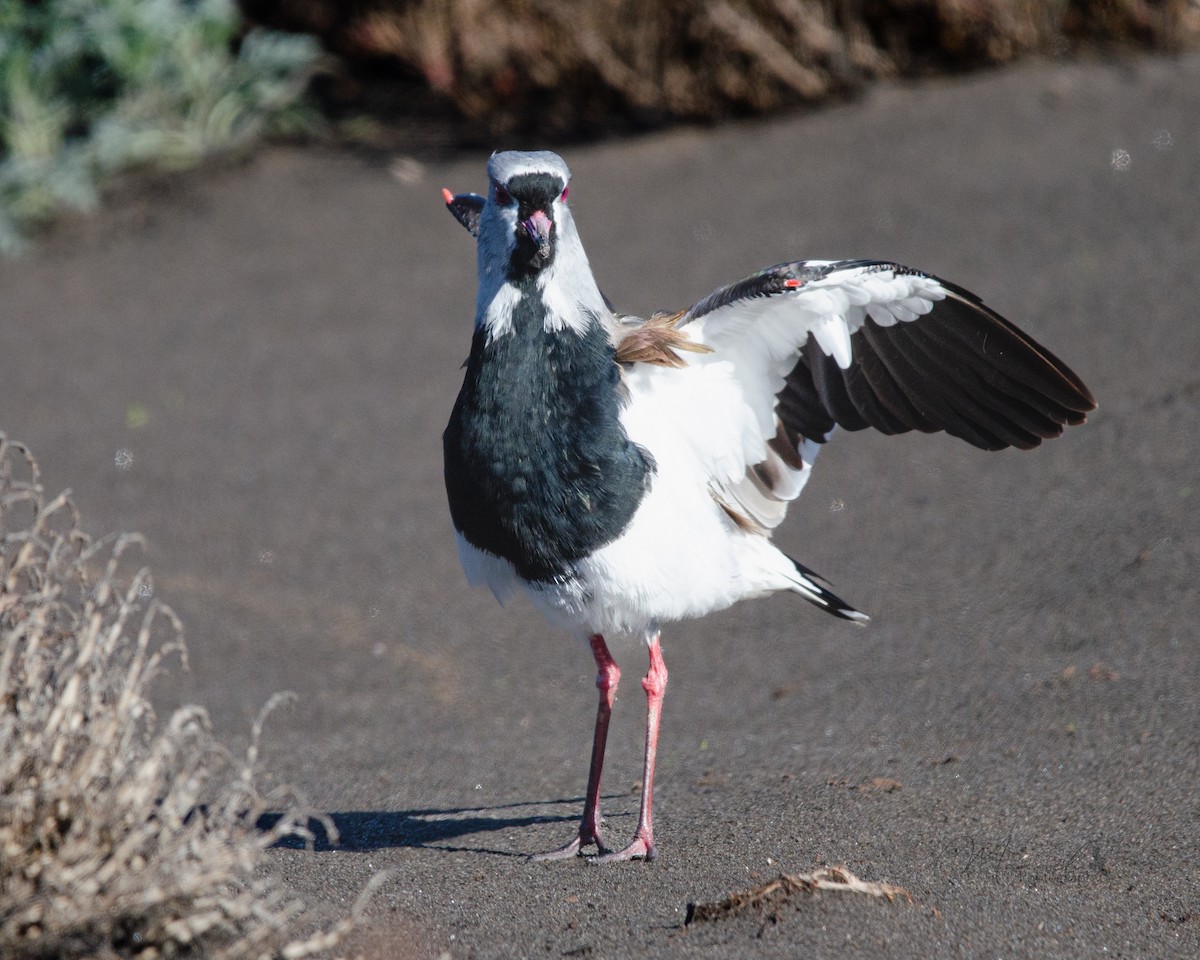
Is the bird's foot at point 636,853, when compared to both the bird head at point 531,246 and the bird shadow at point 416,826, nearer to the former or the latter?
the bird shadow at point 416,826

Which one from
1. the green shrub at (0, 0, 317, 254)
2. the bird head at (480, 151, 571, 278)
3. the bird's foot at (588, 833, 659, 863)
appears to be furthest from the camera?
the green shrub at (0, 0, 317, 254)

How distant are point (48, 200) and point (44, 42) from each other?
1187 mm

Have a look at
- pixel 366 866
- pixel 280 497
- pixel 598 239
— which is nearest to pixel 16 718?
pixel 366 866

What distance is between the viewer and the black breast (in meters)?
3.90

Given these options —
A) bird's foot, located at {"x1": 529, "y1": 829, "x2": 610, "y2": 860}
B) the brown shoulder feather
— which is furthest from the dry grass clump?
the brown shoulder feather

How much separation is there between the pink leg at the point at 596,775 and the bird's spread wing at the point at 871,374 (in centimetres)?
64

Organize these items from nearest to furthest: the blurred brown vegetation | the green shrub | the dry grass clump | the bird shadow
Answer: the dry grass clump
the bird shadow
the blurred brown vegetation
the green shrub

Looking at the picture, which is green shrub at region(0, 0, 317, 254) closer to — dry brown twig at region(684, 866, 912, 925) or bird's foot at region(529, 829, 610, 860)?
bird's foot at region(529, 829, 610, 860)

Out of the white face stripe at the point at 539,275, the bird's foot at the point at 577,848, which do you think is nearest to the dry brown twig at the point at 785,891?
the bird's foot at the point at 577,848

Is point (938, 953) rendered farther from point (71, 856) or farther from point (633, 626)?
point (71, 856)

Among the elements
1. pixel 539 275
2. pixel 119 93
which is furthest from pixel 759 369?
pixel 119 93

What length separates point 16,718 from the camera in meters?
3.03

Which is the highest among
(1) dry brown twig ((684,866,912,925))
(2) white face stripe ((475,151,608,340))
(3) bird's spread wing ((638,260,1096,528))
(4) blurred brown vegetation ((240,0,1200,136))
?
(2) white face stripe ((475,151,608,340))

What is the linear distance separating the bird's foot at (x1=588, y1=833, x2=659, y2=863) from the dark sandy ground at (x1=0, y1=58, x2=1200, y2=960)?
0.05m
